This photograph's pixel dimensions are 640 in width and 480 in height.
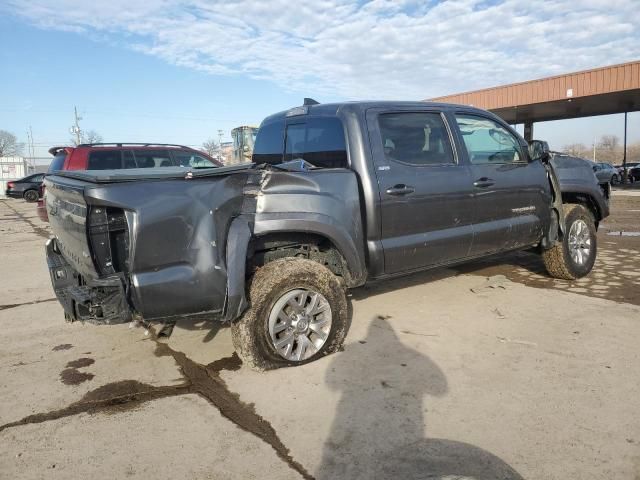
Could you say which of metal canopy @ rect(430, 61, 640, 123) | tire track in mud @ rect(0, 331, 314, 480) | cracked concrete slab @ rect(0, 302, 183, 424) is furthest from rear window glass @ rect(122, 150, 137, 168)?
metal canopy @ rect(430, 61, 640, 123)

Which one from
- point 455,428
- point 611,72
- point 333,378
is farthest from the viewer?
point 611,72

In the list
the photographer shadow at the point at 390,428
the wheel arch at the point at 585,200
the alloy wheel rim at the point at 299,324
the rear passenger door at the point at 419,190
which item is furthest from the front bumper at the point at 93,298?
the wheel arch at the point at 585,200

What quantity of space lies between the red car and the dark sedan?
864 inches

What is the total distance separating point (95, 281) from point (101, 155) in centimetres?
620

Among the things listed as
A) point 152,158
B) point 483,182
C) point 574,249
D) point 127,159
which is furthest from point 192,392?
point 152,158

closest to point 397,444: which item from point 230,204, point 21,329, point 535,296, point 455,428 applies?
point 455,428

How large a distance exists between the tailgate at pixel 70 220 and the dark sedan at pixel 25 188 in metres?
28.0

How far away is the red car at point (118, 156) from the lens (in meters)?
8.30

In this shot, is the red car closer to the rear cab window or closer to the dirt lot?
the rear cab window

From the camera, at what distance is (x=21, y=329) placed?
4.68 meters

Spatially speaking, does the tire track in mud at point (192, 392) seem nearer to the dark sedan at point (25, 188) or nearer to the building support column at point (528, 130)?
the dark sedan at point (25, 188)

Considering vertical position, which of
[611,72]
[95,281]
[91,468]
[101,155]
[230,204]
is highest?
[611,72]

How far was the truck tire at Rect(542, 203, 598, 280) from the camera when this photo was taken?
5.56 meters

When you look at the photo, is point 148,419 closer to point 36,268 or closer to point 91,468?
point 91,468
